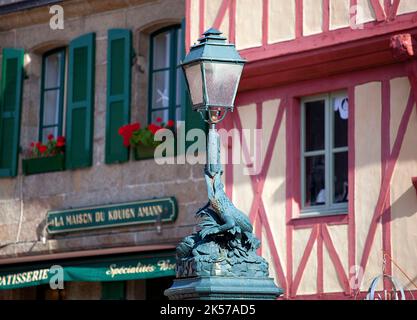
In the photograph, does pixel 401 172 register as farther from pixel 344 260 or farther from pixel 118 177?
pixel 118 177

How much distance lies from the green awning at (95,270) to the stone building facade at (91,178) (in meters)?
0.10

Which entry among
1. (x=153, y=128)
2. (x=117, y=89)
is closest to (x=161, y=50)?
(x=117, y=89)

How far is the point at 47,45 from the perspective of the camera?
20.2 meters

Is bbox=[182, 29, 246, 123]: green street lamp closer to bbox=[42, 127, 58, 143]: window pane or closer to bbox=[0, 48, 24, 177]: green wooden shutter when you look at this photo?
bbox=[42, 127, 58, 143]: window pane

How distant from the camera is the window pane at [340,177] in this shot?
1573 centimetres

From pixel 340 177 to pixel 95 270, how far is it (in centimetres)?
403

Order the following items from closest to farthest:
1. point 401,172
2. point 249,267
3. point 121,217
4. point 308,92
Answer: point 249,267
point 401,172
point 308,92
point 121,217

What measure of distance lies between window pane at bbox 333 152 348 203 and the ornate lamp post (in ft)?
20.8

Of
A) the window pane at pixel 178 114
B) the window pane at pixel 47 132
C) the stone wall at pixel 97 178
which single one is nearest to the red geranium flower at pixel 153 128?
the window pane at pixel 178 114

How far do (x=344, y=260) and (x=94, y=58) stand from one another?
558 cm

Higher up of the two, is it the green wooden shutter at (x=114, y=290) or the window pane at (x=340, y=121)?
the window pane at (x=340, y=121)

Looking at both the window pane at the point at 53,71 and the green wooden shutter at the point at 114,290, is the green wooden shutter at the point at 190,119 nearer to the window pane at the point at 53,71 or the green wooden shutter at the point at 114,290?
the green wooden shutter at the point at 114,290

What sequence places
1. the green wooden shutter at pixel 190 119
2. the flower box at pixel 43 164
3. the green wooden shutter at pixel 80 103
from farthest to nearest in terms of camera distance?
the flower box at pixel 43 164
the green wooden shutter at pixel 80 103
the green wooden shutter at pixel 190 119

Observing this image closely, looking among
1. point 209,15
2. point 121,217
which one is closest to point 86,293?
point 121,217
